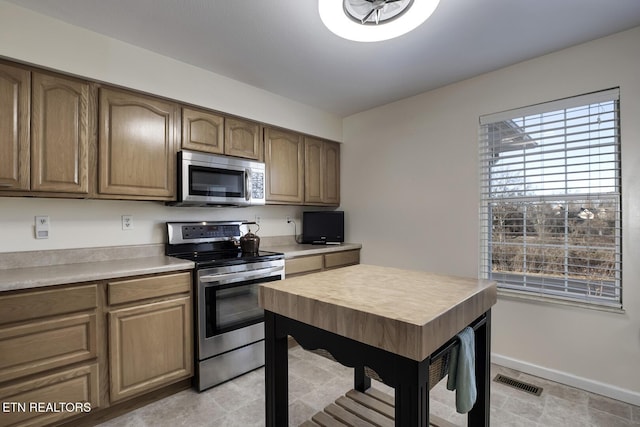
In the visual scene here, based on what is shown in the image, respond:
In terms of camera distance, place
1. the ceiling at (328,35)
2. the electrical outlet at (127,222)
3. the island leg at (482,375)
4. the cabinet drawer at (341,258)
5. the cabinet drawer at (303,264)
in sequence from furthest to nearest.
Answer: the cabinet drawer at (341,258), the cabinet drawer at (303,264), the electrical outlet at (127,222), the ceiling at (328,35), the island leg at (482,375)

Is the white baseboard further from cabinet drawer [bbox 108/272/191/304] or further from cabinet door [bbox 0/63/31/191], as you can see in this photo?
cabinet door [bbox 0/63/31/191]

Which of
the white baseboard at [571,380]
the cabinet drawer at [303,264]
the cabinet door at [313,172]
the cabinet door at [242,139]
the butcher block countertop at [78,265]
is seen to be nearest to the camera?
the butcher block countertop at [78,265]

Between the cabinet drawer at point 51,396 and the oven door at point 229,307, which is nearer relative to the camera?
the cabinet drawer at point 51,396

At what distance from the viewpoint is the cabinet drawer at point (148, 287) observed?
189 cm

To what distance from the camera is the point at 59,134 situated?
1.95 metres

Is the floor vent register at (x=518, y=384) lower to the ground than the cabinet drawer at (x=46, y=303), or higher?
lower

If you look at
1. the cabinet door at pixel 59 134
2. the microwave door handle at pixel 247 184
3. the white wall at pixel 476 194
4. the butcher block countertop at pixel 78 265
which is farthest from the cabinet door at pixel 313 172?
the cabinet door at pixel 59 134

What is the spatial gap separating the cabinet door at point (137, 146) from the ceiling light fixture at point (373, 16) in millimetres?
1523

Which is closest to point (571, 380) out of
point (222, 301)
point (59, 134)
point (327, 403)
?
point (327, 403)

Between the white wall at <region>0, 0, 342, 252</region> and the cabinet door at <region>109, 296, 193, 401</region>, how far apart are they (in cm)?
71

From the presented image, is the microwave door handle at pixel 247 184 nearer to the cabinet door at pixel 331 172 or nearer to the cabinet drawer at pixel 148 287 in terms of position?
the cabinet drawer at pixel 148 287

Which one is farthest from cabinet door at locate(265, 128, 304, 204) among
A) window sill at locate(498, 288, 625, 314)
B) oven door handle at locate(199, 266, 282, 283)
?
window sill at locate(498, 288, 625, 314)

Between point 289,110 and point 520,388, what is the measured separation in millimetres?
3015

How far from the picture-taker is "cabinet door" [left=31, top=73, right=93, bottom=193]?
6.16ft
